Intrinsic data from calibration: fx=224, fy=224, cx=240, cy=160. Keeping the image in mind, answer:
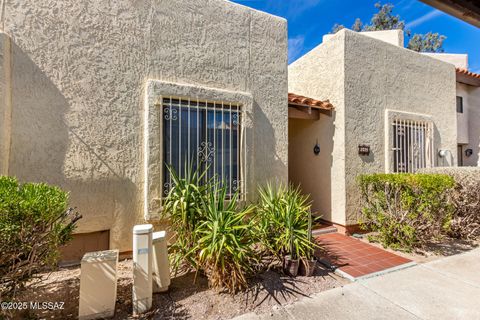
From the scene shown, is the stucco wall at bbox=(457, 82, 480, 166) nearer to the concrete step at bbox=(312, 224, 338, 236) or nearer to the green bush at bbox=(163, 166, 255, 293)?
the concrete step at bbox=(312, 224, 338, 236)

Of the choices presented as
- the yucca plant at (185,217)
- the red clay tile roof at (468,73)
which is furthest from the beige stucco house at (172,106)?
the red clay tile roof at (468,73)

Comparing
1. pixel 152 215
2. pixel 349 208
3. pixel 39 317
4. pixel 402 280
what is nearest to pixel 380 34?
pixel 349 208

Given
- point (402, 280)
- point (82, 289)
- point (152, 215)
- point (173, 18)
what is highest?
point (173, 18)

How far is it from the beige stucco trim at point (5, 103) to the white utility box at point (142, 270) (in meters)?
3.08

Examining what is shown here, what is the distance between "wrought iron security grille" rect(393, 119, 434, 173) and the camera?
8.09 metres

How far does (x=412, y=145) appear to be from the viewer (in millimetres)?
8344

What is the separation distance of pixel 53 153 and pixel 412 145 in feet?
36.0

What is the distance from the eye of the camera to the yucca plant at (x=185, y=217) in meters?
4.46

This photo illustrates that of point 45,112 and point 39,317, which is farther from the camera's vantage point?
point 45,112

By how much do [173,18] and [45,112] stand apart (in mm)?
3663

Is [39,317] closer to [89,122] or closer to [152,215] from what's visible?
[152,215]

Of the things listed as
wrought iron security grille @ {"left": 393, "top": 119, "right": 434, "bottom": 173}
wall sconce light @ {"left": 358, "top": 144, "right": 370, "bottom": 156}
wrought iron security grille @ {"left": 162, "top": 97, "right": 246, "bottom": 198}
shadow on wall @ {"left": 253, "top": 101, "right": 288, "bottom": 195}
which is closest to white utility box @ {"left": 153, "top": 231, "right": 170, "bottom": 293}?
wrought iron security grille @ {"left": 162, "top": 97, "right": 246, "bottom": 198}

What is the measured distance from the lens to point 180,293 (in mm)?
4105

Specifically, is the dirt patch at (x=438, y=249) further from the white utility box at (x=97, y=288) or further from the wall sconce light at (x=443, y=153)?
the white utility box at (x=97, y=288)
